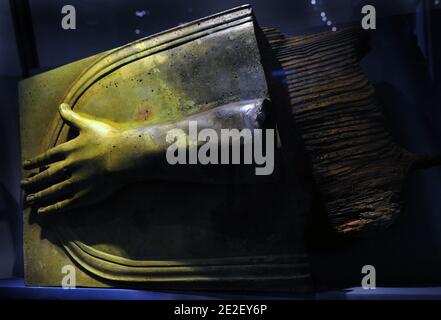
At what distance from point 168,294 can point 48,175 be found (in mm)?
382

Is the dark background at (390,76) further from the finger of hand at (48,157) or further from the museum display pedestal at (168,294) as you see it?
the finger of hand at (48,157)

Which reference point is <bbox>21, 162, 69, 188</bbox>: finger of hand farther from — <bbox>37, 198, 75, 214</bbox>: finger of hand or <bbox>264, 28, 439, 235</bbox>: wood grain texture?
<bbox>264, 28, 439, 235</bbox>: wood grain texture

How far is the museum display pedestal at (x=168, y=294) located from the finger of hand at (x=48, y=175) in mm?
243

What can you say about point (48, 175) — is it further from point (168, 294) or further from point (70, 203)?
point (168, 294)

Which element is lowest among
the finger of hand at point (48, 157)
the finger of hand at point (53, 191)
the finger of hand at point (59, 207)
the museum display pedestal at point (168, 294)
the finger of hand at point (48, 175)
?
the museum display pedestal at point (168, 294)

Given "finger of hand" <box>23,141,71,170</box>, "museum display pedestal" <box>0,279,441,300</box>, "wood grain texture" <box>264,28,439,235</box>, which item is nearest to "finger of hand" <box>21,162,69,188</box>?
"finger of hand" <box>23,141,71,170</box>

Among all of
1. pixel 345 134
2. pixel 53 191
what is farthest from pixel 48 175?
pixel 345 134

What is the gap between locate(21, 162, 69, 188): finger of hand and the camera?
3.41ft

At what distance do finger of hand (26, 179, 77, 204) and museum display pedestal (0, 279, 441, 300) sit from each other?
0.21m

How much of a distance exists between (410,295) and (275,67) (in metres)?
0.53

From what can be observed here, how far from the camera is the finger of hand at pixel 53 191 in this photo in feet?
3.37

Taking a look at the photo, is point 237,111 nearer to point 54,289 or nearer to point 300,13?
point 300,13

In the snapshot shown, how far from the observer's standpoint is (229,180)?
0.92 meters

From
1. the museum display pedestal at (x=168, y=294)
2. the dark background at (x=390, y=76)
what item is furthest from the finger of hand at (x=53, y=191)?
the dark background at (x=390, y=76)
